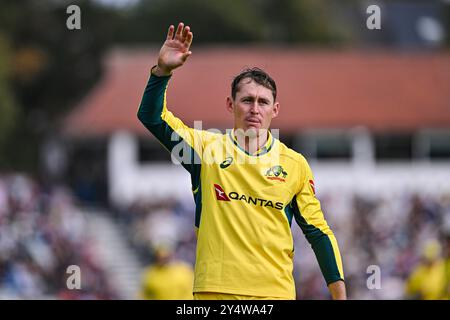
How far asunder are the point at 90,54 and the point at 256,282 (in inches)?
1936

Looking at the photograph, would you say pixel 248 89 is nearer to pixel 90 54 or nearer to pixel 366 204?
pixel 366 204

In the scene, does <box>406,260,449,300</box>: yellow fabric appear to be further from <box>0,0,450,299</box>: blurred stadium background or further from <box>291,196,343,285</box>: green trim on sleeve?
<box>291,196,343,285</box>: green trim on sleeve

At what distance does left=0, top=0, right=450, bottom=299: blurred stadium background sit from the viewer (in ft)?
79.6

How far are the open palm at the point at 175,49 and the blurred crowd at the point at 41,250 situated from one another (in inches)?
370

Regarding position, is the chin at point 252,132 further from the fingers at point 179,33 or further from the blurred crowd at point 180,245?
the blurred crowd at point 180,245

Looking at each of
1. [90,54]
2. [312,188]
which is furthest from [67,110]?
[312,188]

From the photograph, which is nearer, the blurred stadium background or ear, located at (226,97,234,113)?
ear, located at (226,97,234,113)

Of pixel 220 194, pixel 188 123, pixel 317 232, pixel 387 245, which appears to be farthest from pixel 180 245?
pixel 220 194

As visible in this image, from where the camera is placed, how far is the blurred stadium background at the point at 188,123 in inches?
955

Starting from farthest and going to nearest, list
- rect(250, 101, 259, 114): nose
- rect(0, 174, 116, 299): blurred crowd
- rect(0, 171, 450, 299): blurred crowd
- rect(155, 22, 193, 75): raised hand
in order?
rect(0, 174, 116, 299): blurred crowd → rect(0, 171, 450, 299): blurred crowd → rect(250, 101, 259, 114): nose → rect(155, 22, 193, 75): raised hand

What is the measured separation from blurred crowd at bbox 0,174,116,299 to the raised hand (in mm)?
9394

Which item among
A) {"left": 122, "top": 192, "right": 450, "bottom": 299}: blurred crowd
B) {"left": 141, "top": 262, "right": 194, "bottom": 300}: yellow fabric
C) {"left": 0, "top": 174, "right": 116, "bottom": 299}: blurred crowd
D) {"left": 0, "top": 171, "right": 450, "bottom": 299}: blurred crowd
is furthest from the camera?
{"left": 122, "top": 192, "right": 450, "bottom": 299}: blurred crowd

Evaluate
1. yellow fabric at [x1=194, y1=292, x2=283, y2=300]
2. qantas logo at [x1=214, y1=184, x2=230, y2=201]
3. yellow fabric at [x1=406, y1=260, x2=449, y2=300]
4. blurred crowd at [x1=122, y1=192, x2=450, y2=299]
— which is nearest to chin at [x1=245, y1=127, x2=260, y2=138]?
qantas logo at [x1=214, y1=184, x2=230, y2=201]
